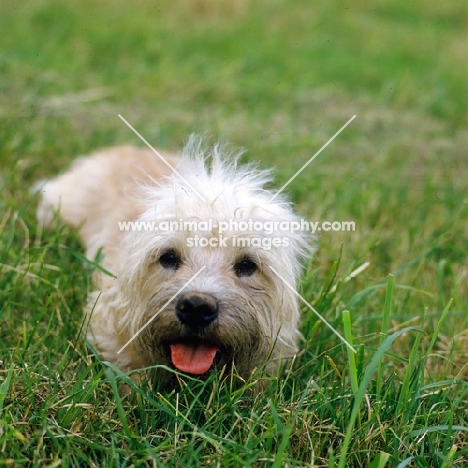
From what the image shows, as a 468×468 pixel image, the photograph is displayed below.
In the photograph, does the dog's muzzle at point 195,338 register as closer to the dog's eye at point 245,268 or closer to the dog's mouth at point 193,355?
the dog's mouth at point 193,355

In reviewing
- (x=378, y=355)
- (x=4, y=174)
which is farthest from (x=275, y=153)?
(x=378, y=355)

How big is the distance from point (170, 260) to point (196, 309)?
373 mm

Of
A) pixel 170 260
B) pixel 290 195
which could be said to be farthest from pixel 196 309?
pixel 290 195

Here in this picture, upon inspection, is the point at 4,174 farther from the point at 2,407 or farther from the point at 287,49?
the point at 287,49

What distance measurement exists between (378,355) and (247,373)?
69 cm

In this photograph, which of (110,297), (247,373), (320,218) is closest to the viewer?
(247,373)

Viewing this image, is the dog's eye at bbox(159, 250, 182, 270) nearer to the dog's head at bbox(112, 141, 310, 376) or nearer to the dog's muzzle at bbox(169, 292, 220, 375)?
the dog's head at bbox(112, 141, 310, 376)

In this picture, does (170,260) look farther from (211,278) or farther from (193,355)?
(193,355)

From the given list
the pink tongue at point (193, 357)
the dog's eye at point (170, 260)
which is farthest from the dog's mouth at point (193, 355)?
the dog's eye at point (170, 260)

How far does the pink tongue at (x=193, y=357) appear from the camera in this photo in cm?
273

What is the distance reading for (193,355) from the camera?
275 cm

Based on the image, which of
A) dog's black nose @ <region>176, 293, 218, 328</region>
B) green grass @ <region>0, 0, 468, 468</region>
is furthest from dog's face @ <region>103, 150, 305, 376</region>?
green grass @ <region>0, 0, 468, 468</region>

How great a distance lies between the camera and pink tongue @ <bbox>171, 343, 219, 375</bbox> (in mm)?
2729

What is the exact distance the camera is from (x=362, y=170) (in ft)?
18.5
